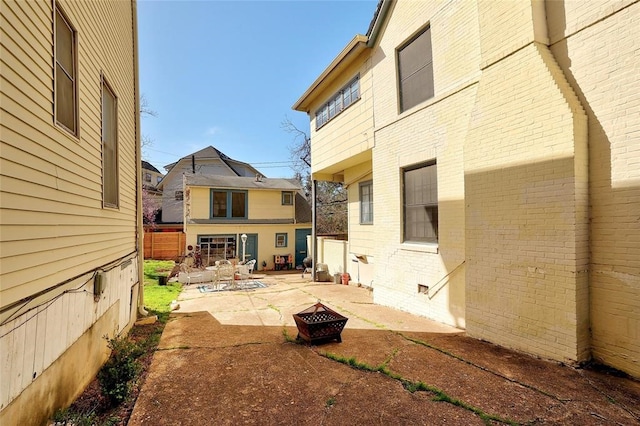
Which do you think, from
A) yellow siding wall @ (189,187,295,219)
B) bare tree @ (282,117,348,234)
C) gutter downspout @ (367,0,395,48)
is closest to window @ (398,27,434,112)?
gutter downspout @ (367,0,395,48)

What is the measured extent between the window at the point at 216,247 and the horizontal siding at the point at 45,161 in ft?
41.3

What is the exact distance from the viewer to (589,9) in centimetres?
423

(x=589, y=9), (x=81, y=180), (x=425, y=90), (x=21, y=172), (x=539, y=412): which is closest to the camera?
(x=21, y=172)

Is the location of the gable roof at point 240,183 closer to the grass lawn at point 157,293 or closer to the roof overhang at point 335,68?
the grass lawn at point 157,293

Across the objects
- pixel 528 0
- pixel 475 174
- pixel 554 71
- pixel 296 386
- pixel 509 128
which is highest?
pixel 528 0

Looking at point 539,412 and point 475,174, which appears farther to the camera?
point 475,174

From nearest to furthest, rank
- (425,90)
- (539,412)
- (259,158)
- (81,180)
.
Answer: (539,412)
(81,180)
(425,90)
(259,158)

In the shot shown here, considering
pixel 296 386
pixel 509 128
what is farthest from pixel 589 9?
pixel 296 386

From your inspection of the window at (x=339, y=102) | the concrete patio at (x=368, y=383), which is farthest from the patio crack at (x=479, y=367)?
the window at (x=339, y=102)

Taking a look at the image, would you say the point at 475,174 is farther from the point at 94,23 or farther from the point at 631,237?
the point at 94,23

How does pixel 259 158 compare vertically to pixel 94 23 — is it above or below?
above

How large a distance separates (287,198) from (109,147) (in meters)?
14.3

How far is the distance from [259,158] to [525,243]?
99.6ft

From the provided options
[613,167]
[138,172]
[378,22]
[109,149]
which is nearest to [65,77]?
[109,149]
